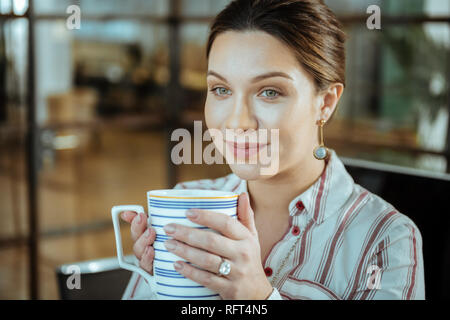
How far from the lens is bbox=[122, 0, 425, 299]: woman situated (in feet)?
1.58

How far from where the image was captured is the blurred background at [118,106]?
183cm

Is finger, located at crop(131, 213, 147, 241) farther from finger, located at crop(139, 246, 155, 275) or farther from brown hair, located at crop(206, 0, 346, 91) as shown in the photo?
brown hair, located at crop(206, 0, 346, 91)

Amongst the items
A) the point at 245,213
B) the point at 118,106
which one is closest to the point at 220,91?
the point at 245,213

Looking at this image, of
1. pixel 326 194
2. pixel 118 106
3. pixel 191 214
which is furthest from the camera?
pixel 118 106

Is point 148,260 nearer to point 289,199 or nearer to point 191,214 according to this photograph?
point 191,214

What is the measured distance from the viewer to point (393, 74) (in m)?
1.87

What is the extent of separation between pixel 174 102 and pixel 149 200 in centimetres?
217

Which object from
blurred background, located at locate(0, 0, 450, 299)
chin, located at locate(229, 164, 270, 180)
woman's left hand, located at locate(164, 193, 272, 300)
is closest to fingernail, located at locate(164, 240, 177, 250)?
woman's left hand, located at locate(164, 193, 272, 300)

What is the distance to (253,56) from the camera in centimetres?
53

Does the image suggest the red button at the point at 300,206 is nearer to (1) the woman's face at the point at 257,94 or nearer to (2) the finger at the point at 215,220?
(1) the woman's face at the point at 257,94

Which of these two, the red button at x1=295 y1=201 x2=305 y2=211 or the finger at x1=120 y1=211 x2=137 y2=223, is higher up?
the finger at x1=120 y1=211 x2=137 y2=223

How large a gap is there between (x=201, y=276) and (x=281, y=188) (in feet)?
0.67

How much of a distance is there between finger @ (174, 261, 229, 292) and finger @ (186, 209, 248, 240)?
0.04 metres
